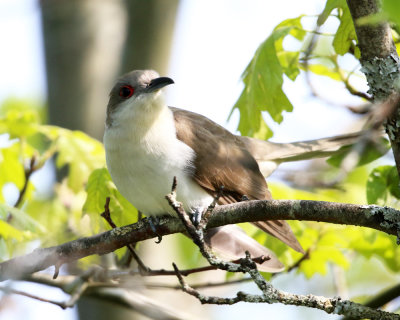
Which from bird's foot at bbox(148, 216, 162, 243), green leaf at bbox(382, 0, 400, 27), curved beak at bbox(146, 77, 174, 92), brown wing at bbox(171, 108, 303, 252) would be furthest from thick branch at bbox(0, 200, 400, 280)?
green leaf at bbox(382, 0, 400, 27)

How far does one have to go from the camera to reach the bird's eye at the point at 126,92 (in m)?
4.53

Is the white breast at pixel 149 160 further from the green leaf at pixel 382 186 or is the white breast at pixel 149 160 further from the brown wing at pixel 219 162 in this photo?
the green leaf at pixel 382 186

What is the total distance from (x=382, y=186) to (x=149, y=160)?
5.09 feet

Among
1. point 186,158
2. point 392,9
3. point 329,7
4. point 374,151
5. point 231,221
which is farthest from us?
point 186,158

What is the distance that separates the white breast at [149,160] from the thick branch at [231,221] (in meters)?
0.21

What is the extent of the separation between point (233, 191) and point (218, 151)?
34 centimetres

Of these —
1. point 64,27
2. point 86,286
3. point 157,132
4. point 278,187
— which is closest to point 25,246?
point 86,286

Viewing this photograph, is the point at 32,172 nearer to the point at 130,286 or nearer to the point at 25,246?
the point at 25,246

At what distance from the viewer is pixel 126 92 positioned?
14.9 ft

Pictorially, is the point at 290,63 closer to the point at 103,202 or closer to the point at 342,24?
the point at 342,24

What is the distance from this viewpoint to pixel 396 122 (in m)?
2.59

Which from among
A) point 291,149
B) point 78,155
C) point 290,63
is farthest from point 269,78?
point 78,155

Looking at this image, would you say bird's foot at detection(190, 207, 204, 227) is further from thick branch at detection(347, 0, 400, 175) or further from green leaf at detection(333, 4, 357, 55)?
thick branch at detection(347, 0, 400, 175)

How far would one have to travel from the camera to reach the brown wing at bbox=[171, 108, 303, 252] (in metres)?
4.25
